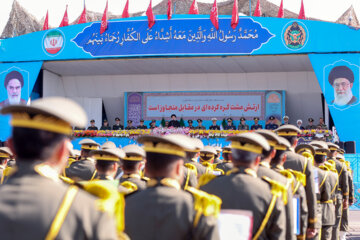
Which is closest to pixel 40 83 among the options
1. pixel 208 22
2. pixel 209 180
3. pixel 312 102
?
pixel 208 22

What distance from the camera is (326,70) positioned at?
16.4 metres

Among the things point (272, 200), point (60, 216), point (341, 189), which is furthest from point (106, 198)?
point (341, 189)

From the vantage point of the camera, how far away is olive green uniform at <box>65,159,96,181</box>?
520cm

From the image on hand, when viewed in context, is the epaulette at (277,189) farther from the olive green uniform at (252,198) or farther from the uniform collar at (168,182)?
the uniform collar at (168,182)

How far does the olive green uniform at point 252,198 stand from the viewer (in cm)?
259

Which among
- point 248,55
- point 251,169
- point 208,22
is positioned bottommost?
point 251,169

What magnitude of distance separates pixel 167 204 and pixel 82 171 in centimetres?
339

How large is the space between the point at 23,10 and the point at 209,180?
21.5 meters

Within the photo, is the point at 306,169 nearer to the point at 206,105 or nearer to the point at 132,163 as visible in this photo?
the point at 132,163

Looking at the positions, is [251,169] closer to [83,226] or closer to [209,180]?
[209,180]

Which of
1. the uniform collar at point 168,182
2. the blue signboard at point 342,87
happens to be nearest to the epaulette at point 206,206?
the uniform collar at point 168,182

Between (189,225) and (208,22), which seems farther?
(208,22)

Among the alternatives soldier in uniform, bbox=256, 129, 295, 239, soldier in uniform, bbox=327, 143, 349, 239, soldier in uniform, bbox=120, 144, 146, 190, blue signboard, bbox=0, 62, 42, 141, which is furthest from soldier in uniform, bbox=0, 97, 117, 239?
blue signboard, bbox=0, 62, 42, 141

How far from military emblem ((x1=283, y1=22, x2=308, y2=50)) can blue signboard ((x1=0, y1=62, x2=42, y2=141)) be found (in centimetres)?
1010
